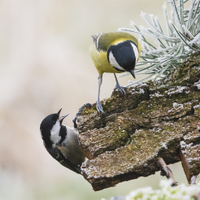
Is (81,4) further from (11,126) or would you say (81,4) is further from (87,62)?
(11,126)

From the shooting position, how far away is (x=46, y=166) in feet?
8.04

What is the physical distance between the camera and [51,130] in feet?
4.54

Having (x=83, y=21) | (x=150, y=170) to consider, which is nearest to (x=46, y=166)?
(x=83, y=21)

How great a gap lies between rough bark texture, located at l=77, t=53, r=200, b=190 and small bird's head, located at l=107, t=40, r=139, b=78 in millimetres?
97

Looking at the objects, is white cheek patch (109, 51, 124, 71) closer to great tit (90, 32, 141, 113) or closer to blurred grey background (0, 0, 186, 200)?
great tit (90, 32, 141, 113)

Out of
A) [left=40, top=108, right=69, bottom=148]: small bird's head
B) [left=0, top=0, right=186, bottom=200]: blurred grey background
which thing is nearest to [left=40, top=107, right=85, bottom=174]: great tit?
[left=40, top=108, right=69, bottom=148]: small bird's head

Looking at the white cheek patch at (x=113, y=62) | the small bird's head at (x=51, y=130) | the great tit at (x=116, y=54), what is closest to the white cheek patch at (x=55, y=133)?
the small bird's head at (x=51, y=130)

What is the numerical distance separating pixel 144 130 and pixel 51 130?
656 millimetres

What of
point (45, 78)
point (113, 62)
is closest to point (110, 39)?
point (113, 62)

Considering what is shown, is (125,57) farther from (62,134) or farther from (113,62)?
(62,134)

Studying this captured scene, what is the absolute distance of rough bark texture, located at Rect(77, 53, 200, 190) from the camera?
75 centimetres

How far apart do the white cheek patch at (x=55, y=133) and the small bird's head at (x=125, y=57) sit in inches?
19.9

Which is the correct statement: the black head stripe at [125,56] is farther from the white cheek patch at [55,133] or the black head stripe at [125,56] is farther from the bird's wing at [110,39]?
the white cheek patch at [55,133]

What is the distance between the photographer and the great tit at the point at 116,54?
99 cm
